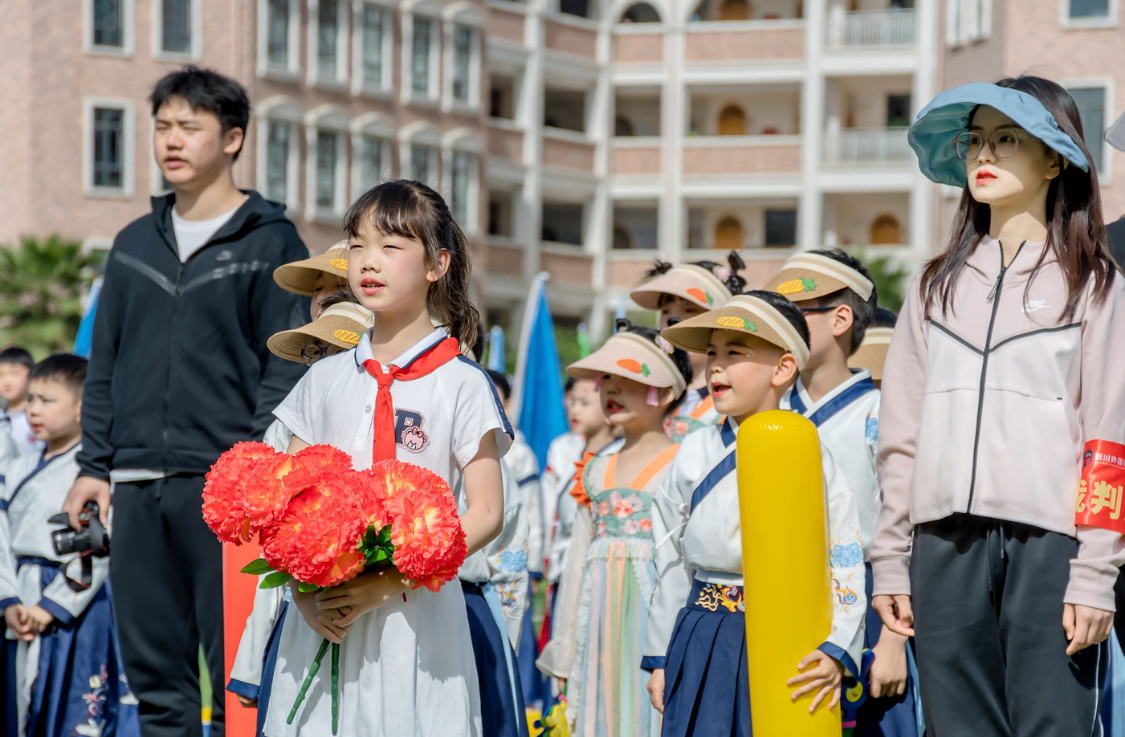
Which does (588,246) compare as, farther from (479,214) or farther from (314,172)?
(314,172)

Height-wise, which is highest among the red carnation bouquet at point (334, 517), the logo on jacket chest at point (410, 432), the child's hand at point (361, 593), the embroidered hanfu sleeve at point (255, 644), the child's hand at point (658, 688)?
the logo on jacket chest at point (410, 432)

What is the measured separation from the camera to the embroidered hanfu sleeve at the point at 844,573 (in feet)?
13.8

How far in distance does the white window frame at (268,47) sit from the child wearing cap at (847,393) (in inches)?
1169

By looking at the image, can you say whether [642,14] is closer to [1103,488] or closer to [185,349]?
[185,349]

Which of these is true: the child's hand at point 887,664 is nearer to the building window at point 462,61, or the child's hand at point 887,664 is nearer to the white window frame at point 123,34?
the white window frame at point 123,34

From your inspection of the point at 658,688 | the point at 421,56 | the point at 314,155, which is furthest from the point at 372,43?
the point at 658,688

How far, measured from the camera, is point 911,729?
4.71 metres

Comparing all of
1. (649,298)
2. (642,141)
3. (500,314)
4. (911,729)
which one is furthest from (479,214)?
(911,729)

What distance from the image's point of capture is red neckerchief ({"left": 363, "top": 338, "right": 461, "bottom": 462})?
4.06m

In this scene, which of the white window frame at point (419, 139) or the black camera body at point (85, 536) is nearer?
the black camera body at point (85, 536)

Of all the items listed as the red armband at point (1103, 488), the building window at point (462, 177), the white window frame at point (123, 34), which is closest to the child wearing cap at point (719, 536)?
the red armband at point (1103, 488)

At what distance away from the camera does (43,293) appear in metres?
24.7

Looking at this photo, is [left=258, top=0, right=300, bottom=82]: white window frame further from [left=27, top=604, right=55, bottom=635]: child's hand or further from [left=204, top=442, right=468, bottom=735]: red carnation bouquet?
[left=204, top=442, right=468, bottom=735]: red carnation bouquet

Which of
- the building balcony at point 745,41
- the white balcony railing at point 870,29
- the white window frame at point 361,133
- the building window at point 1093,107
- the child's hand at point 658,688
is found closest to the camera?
the child's hand at point 658,688
